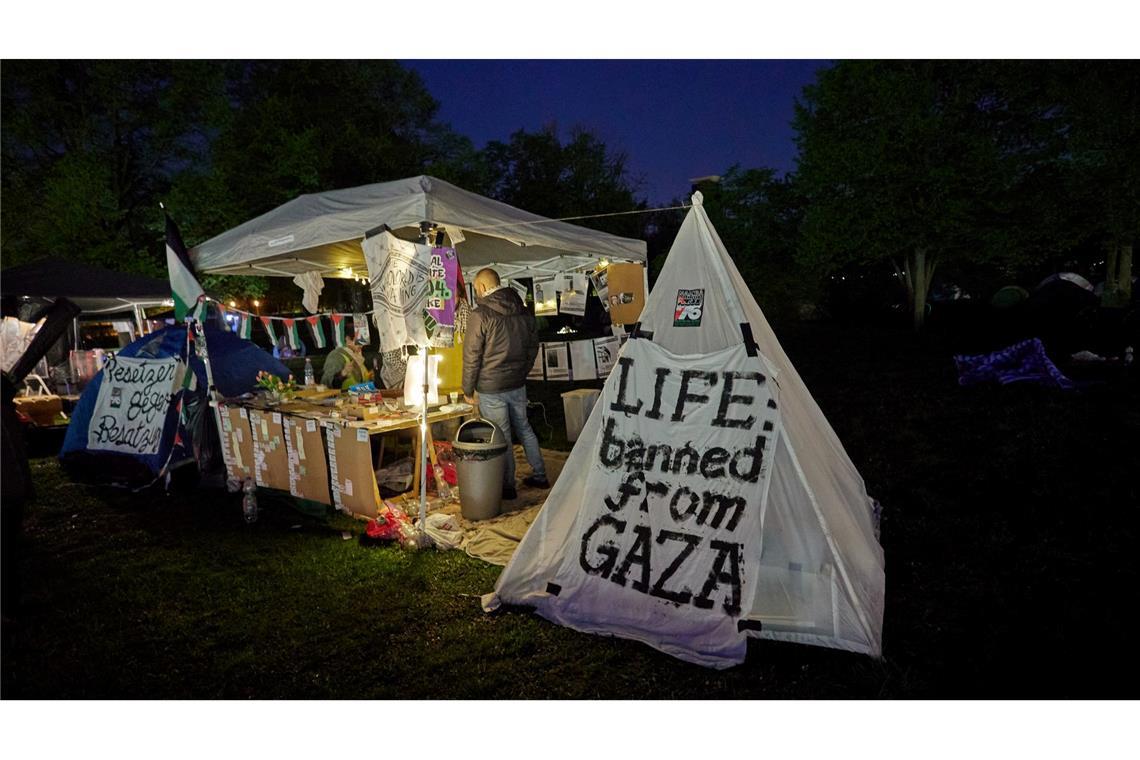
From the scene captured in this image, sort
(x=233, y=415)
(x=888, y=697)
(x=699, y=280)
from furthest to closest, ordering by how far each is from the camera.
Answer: (x=233, y=415) < (x=699, y=280) < (x=888, y=697)

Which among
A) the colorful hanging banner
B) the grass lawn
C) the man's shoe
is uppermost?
the colorful hanging banner

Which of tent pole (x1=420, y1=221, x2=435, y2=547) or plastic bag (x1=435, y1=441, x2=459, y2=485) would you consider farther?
plastic bag (x1=435, y1=441, x2=459, y2=485)

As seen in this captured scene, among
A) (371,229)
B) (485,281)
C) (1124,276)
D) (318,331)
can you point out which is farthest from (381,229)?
(1124,276)

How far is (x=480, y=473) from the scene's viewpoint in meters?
5.00

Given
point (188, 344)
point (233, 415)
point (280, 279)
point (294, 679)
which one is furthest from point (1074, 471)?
point (280, 279)

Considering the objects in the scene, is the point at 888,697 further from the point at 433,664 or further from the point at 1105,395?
the point at 1105,395

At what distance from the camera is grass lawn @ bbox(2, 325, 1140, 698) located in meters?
2.90

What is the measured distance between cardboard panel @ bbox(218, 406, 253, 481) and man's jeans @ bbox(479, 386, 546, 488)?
2.52m

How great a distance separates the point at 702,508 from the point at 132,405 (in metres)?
6.40

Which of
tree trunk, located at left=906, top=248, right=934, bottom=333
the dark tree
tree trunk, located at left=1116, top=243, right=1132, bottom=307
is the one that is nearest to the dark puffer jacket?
the dark tree

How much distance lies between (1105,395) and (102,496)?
13061mm

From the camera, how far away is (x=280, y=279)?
19.8 m

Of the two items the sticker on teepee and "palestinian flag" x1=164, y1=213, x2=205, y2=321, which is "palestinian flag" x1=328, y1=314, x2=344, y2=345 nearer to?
"palestinian flag" x1=164, y1=213, x2=205, y2=321

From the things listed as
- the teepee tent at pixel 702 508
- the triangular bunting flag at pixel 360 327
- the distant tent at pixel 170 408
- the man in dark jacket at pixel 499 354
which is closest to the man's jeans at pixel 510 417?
the man in dark jacket at pixel 499 354
